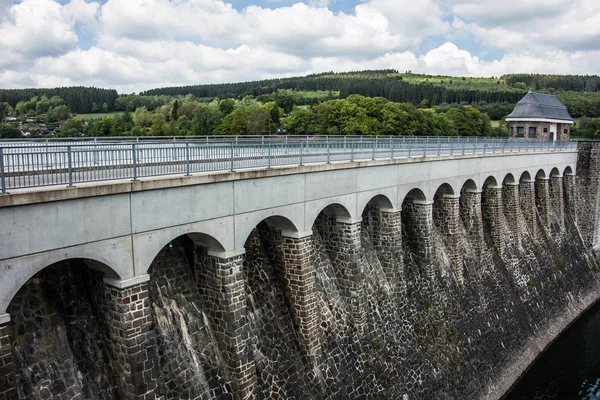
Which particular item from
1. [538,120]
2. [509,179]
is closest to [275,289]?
[509,179]

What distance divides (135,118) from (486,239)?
63.7 metres

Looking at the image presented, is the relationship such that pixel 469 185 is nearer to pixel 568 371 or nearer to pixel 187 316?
pixel 568 371

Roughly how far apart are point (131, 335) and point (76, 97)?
8980 cm

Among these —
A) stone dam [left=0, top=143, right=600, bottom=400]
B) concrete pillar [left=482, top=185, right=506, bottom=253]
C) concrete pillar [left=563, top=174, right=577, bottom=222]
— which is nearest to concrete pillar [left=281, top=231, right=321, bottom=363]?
stone dam [left=0, top=143, right=600, bottom=400]

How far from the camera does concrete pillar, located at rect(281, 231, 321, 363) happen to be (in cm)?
1759

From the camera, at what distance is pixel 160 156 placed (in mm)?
13594

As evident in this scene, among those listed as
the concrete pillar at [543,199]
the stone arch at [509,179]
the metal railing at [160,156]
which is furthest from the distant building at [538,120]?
the metal railing at [160,156]

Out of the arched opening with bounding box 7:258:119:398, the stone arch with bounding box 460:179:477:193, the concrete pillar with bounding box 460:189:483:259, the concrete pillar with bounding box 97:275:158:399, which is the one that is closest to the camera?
the arched opening with bounding box 7:258:119:398

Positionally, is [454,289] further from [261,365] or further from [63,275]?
[63,275]

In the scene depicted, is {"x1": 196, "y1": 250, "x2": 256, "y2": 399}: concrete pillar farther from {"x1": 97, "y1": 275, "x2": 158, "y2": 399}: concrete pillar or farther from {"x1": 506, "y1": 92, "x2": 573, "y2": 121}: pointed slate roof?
{"x1": 506, "y1": 92, "x2": 573, "y2": 121}: pointed slate roof

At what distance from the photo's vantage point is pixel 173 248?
1558 centimetres

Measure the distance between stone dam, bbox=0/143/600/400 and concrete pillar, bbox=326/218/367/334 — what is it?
2.3 inches

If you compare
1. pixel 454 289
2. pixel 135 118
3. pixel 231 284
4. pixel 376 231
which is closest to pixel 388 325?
pixel 376 231

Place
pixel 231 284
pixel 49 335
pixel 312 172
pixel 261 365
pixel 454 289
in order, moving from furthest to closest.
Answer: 1. pixel 454 289
2. pixel 312 172
3. pixel 261 365
4. pixel 231 284
5. pixel 49 335
